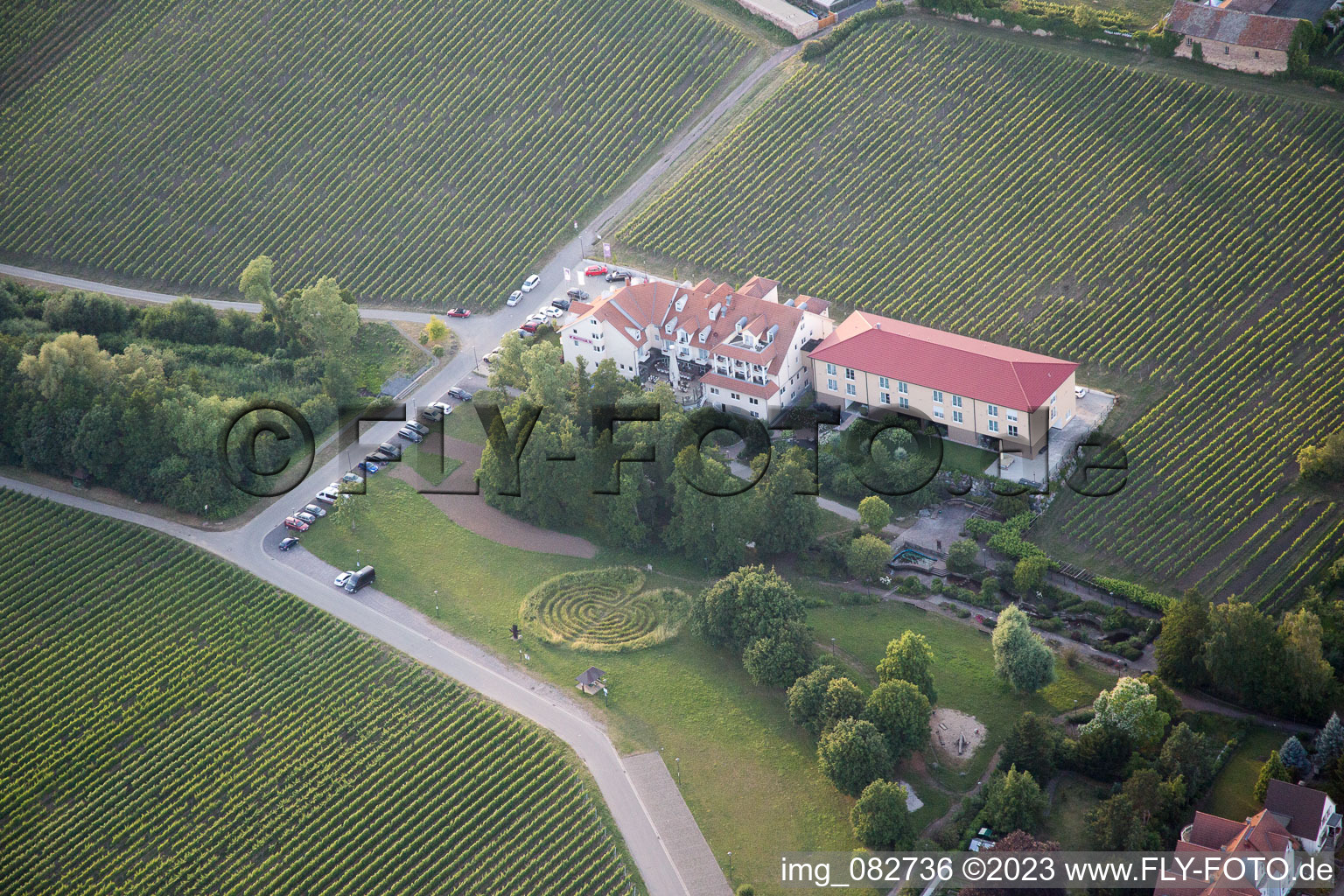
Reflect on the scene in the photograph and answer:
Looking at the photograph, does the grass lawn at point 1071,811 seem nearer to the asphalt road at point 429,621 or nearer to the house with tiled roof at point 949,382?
the asphalt road at point 429,621

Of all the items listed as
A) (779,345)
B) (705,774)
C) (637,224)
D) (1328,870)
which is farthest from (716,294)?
(1328,870)

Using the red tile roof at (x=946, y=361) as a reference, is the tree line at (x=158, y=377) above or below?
below

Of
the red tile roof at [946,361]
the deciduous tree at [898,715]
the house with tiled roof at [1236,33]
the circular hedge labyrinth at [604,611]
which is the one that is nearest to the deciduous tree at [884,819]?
the deciduous tree at [898,715]

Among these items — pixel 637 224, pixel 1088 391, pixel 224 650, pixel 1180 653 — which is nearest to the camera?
pixel 1180 653

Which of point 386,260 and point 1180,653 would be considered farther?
point 386,260

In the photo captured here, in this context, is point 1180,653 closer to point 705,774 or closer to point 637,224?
point 705,774

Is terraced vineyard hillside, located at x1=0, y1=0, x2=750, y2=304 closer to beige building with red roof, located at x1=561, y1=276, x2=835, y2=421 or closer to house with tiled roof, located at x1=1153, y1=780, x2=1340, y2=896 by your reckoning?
beige building with red roof, located at x1=561, y1=276, x2=835, y2=421

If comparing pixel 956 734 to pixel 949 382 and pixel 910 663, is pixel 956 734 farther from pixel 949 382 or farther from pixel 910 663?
pixel 949 382
